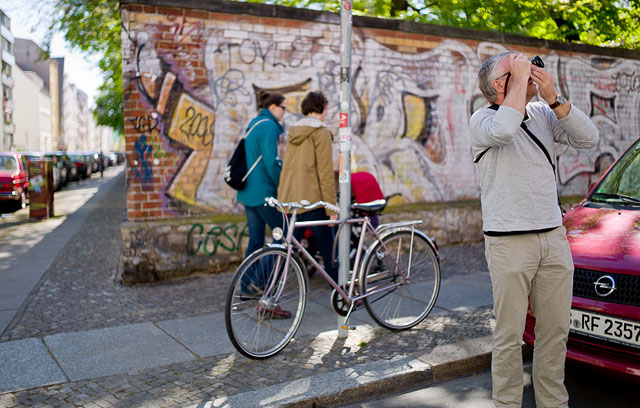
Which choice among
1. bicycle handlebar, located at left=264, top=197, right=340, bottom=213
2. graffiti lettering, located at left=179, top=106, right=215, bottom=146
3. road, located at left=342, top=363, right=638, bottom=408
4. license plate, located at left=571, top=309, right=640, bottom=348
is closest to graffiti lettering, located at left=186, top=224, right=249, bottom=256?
graffiti lettering, located at left=179, top=106, right=215, bottom=146

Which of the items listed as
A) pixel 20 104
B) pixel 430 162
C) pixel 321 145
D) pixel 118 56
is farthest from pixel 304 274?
pixel 20 104

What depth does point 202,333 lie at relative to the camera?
16.0 feet

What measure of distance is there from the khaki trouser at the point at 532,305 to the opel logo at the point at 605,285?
597 mm

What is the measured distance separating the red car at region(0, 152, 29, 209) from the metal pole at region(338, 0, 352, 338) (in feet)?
43.5

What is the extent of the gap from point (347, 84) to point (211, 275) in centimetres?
343

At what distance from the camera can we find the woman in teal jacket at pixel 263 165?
5.45 meters

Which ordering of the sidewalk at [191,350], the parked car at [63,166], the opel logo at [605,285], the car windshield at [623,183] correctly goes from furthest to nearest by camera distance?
1. the parked car at [63,166]
2. the car windshield at [623,183]
3. the sidewalk at [191,350]
4. the opel logo at [605,285]

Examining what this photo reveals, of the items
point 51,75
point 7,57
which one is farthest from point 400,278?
point 51,75

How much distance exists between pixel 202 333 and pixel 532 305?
111 inches

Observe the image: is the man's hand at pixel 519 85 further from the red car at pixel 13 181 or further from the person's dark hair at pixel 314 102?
the red car at pixel 13 181

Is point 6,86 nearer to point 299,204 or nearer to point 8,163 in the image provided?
point 8,163

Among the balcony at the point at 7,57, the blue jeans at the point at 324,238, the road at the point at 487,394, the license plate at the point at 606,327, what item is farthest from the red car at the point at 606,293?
the balcony at the point at 7,57

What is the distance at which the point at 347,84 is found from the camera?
4.62 m

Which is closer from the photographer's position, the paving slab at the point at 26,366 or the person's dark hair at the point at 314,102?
the paving slab at the point at 26,366
